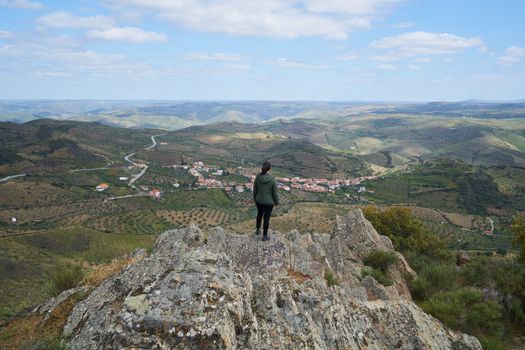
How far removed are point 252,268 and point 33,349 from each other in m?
8.72

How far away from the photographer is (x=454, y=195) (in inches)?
5753

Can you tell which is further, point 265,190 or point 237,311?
point 265,190

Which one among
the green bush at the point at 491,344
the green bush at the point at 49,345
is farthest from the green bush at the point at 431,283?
the green bush at the point at 49,345

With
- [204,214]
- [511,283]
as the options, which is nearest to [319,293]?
[511,283]

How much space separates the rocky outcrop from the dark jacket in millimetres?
2413

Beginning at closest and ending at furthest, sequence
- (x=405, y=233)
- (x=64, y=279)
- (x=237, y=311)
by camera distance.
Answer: (x=237, y=311)
(x=64, y=279)
(x=405, y=233)

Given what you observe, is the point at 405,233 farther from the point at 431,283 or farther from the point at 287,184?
the point at 287,184

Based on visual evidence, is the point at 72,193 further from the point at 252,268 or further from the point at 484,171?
the point at 484,171

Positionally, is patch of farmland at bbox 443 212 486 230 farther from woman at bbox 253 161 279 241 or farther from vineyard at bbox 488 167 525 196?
woman at bbox 253 161 279 241

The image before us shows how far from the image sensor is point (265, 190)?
1711 cm

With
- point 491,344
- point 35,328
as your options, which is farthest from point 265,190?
point 491,344

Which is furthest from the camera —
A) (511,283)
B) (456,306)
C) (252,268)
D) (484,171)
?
(484,171)

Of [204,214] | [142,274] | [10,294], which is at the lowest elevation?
[204,214]

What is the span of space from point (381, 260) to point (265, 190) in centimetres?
1423
